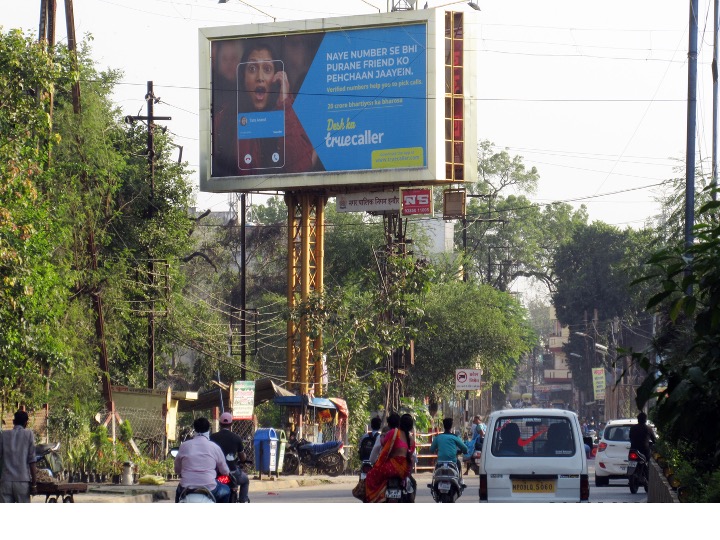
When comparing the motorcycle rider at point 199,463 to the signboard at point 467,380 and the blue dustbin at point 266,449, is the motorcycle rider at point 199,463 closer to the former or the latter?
the blue dustbin at point 266,449

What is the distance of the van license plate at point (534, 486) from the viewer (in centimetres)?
1573

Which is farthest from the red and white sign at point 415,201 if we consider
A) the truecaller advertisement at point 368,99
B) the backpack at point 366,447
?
the backpack at point 366,447

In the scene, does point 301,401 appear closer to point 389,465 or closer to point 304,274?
point 304,274

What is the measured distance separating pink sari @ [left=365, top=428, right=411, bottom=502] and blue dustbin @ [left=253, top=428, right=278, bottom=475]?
1512 centimetres

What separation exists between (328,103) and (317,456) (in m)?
12.4

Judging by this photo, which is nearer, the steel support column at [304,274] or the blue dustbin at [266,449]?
the blue dustbin at [266,449]

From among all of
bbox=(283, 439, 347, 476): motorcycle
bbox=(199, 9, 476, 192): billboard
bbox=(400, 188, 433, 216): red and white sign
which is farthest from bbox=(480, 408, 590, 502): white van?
bbox=(400, 188, 433, 216): red and white sign

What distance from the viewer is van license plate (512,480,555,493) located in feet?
51.6

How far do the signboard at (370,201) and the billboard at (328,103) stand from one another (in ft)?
A: 2.72

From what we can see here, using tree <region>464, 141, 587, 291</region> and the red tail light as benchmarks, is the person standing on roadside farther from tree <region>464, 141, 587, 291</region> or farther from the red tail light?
tree <region>464, 141, 587, 291</region>

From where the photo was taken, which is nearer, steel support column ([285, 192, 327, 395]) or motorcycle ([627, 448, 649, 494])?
motorcycle ([627, 448, 649, 494])

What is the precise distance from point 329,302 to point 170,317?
17.5ft

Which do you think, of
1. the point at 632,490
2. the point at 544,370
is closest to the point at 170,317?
the point at 632,490

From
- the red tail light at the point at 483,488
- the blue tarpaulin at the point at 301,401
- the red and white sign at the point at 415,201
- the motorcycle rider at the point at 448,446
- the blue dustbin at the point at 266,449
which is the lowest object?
the blue dustbin at the point at 266,449
